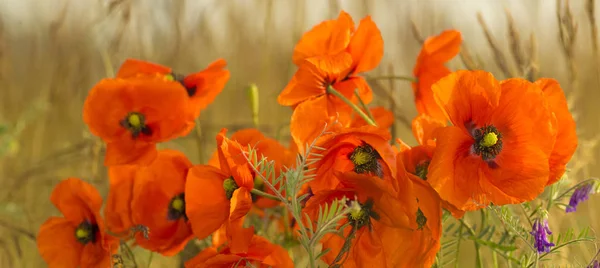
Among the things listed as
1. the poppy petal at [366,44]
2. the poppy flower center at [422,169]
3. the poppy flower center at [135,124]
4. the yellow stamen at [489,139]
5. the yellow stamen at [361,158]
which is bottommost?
the poppy flower center at [135,124]

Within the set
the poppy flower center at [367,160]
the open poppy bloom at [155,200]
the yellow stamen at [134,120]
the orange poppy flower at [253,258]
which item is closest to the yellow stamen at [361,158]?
the poppy flower center at [367,160]

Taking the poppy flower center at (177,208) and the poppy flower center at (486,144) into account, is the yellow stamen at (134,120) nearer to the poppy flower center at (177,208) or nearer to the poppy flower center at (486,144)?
the poppy flower center at (177,208)

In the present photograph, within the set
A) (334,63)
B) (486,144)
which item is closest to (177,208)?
→ (334,63)

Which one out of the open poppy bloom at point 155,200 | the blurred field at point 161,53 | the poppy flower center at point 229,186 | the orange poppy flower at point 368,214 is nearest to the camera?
the orange poppy flower at point 368,214

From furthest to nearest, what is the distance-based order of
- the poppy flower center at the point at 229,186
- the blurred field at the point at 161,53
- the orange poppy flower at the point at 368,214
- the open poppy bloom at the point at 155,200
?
the blurred field at the point at 161,53 → the open poppy bloom at the point at 155,200 → the poppy flower center at the point at 229,186 → the orange poppy flower at the point at 368,214

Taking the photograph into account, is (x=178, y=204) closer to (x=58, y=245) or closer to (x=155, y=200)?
(x=155, y=200)

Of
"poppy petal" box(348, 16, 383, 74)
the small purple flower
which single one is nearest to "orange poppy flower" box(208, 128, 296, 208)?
"poppy petal" box(348, 16, 383, 74)

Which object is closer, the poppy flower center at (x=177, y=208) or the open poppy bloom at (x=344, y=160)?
the open poppy bloom at (x=344, y=160)
